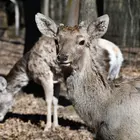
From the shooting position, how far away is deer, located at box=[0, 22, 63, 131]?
28.9 feet

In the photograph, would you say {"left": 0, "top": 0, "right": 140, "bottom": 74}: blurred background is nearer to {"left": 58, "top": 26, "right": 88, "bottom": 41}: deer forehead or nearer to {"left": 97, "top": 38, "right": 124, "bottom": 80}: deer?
{"left": 97, "top": 38, "right": 124, "bottom": 80}: deer

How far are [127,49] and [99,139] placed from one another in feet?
36.0

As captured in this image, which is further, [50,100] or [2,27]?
[2,27]

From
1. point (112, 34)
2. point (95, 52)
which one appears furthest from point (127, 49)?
point (95, 52)

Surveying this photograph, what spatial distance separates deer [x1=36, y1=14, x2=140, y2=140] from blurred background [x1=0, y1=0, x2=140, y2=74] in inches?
73.6

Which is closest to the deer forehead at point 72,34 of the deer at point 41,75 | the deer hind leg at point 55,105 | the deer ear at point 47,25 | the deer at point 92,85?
the deer at point 92,85

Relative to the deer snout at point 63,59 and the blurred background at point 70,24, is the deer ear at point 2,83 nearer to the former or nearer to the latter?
the blurred background at point 70,24

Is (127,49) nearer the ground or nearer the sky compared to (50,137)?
nearer the sky

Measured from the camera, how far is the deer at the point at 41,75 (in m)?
8.80

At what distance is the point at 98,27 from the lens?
19.7 feet

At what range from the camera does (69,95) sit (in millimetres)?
5996

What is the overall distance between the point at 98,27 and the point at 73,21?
3.11 meters

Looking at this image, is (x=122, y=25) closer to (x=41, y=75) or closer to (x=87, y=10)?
(x=87, y=10)

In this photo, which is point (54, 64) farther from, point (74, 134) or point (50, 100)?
point (74, 134)
